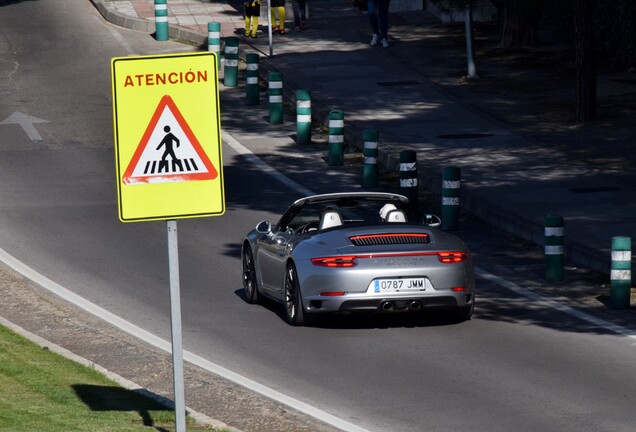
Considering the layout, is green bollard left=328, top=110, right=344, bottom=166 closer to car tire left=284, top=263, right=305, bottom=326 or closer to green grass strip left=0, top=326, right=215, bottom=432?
car tire left=284, top=263, right=305, bottom=326

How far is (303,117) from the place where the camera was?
27125 mm

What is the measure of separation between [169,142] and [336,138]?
16.5m

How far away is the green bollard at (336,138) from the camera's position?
24.9 metres

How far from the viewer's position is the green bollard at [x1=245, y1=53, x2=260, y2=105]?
3012cm

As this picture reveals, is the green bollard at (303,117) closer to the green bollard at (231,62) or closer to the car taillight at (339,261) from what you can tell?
the green bollard at (231,62)

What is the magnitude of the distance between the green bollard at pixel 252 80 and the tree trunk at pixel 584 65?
257 inches

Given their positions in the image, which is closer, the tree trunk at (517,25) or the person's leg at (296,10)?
the tree trunk at (517,25)

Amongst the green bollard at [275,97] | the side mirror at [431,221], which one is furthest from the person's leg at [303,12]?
the side mirror at [431,221]

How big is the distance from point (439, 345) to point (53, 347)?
3.52 metres

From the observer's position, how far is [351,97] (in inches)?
1222

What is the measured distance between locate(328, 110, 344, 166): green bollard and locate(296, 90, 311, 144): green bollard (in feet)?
5.26

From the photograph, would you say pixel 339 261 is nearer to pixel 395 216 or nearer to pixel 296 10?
pixel 395 216

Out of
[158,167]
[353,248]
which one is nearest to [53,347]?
[353,248]

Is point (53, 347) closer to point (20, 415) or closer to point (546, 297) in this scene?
point (20, 415)
